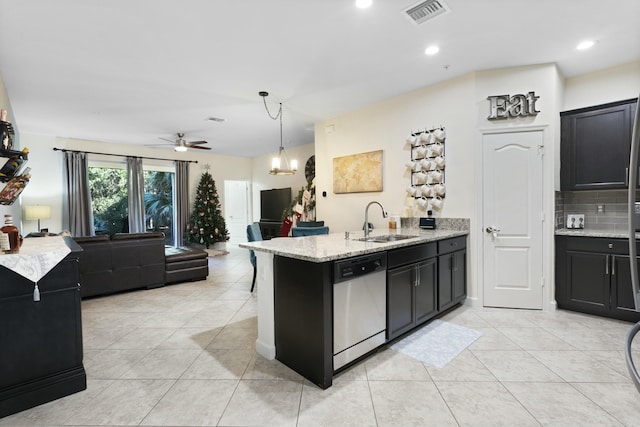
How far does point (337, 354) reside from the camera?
2158 millimetres

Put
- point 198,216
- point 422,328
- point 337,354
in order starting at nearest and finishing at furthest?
1. point 337,354
2. point 422,328
3. point 198,216

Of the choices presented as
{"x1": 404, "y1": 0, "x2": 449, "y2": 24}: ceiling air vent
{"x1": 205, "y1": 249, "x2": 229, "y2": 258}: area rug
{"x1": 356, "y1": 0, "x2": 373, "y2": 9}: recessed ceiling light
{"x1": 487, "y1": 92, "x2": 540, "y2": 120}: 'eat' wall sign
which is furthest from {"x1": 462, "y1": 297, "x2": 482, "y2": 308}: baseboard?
{"x1": 205, "y1": 249, "x2": 229, "y2": 258}: area rug

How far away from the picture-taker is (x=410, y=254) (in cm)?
273

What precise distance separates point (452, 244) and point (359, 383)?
1.92m

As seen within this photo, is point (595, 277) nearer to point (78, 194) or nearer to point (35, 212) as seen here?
point (35, 212)

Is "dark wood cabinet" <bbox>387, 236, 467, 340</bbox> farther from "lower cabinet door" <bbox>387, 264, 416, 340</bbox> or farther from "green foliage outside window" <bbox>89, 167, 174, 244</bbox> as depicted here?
"green foliage outside window" <bbox>89, 167, 174, 244</bbox>

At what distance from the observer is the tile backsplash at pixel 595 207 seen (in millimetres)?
3484

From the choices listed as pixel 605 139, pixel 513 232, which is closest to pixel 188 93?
pixel 513 232

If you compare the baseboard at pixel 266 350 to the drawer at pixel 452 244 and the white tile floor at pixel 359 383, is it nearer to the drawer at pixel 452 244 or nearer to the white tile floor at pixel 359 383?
the white tile floor at pixel 359 383

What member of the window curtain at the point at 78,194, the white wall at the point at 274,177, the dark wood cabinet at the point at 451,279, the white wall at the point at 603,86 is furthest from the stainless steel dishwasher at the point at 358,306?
the window curtain at the point at 78,194

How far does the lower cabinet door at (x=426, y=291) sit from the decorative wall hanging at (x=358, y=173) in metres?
1.77

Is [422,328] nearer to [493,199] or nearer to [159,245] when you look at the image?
[493,199]

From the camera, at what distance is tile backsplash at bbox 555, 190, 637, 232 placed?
348cm

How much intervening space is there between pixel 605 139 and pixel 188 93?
5.01m
